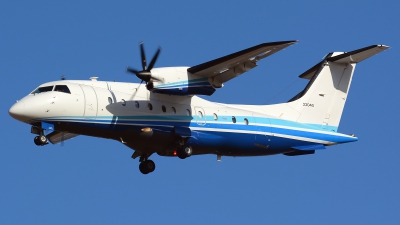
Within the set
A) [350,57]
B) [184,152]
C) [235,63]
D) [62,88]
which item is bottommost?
[184,152]

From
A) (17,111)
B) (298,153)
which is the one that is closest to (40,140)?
(17,111)

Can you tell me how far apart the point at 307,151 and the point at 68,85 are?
25.2 ft

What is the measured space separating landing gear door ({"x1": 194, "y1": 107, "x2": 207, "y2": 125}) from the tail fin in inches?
138

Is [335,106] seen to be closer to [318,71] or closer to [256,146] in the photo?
[318,71]

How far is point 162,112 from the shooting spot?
19297mm

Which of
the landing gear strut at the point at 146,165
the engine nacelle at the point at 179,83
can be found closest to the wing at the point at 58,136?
the landing gear strut at the point at 146,165

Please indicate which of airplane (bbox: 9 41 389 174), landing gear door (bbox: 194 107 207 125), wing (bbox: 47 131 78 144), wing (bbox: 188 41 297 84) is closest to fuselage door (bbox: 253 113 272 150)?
airplane (bbox: 9 41 389 174)

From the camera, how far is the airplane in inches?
703

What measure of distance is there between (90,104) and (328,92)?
27.4ft

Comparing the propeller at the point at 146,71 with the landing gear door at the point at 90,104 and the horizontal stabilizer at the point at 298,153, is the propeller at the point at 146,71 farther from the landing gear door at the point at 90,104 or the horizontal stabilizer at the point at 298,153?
the horizontal stabilizer at the point at 298,153

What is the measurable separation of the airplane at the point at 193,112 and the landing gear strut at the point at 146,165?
3 cm

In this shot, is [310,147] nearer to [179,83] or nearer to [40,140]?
[179,83]

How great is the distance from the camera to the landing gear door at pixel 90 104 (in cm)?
1800

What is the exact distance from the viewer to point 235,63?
1916 cm
